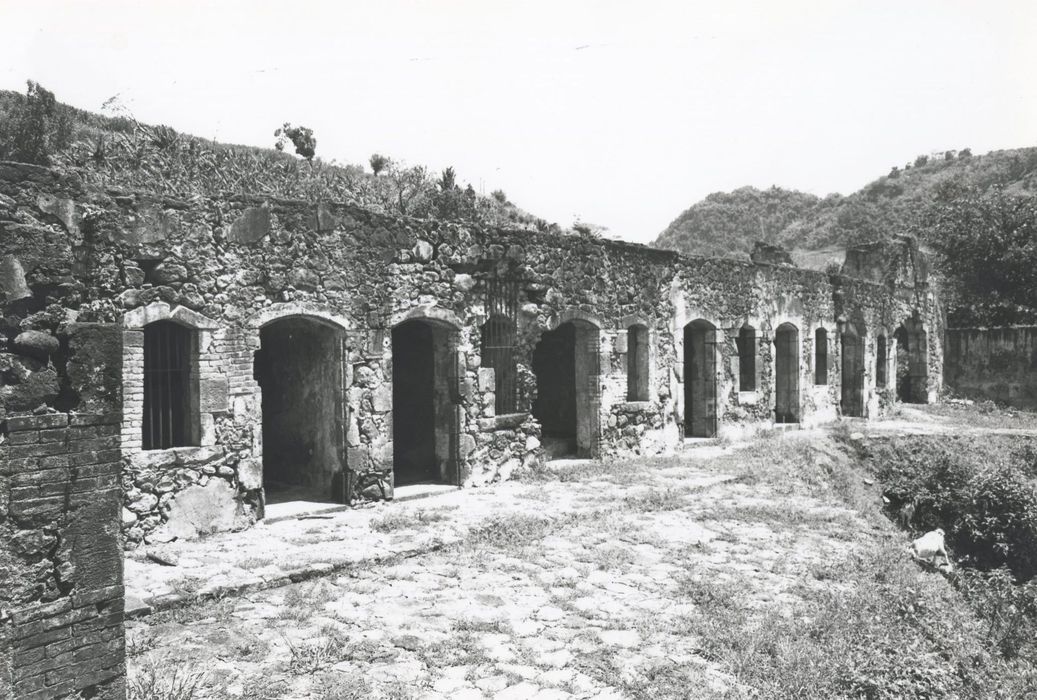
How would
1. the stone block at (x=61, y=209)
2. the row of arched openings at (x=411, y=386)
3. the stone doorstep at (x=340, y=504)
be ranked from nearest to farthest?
1. the stone block at (x=61, y=209)
2. the row of arched openings at (x=411, y=386)
3. the stone doorstep at (x=340, y=504)

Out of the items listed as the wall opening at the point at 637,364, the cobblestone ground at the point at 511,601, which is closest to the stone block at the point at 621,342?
the wall opening at the point at 637,364

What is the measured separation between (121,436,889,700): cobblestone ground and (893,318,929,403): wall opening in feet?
51.0

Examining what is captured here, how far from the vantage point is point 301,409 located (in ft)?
33.6

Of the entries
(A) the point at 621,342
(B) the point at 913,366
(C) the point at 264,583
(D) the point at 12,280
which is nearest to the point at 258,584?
(C) the point at 264,583

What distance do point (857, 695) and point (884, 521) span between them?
5606 mm

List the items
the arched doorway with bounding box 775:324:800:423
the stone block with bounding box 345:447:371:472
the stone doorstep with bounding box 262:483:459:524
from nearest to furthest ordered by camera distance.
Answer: the stone doorstep with bounding box 262:483:459:524
the stone block with bounding box 345:447:371:472
the arched doorway with bounding box 775:324:800:423

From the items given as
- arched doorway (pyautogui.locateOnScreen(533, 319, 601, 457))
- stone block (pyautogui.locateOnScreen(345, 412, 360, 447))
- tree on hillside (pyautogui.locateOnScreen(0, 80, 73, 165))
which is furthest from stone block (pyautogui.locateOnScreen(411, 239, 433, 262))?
tree on hillside (pyautogui.locateOnScreen(0, 80, 73, 165))

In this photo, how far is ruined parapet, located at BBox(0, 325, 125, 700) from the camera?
3.47m

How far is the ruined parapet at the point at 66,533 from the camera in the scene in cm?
347

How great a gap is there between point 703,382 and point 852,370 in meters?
6.95

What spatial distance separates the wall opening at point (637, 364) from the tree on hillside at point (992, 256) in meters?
15.8

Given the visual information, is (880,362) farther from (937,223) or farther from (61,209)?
(61,209)

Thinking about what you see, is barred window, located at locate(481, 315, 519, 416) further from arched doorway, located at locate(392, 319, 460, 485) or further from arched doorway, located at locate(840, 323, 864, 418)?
arched doorway, located at locate(840, 323, 864, 418)

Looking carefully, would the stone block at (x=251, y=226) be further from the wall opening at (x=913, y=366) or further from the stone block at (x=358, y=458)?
the wall opening at (x=913, y=366)
